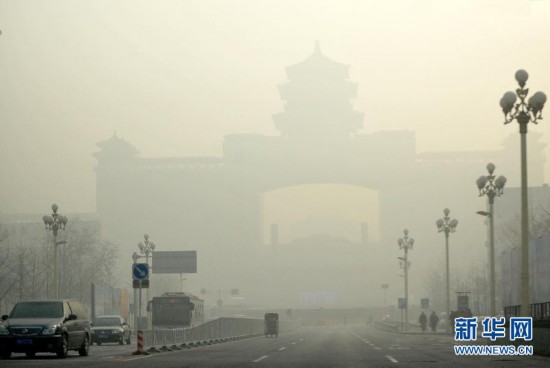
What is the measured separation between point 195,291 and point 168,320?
371 feet

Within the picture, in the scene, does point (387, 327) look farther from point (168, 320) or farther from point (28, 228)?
point (28, 228)

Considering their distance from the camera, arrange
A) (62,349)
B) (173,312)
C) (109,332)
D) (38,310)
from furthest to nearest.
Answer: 1. (173,312)
2. (109,332)
3. (38,310)
4. (62,349)

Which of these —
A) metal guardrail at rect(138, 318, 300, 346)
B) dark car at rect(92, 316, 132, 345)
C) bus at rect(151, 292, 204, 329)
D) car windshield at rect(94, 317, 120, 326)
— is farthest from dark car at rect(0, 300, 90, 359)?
bus at rect(151, 292, 204, 329)

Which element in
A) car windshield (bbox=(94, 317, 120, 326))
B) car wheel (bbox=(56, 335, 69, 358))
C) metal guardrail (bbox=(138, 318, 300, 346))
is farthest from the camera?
car windshield (bbox=(94, 317, 120, 326))

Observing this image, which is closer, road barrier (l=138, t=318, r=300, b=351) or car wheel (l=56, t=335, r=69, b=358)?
car wheel (l=56, t=335, r=69, b=358)

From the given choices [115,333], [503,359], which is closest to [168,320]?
[115,333]

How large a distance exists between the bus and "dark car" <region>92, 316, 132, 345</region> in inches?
540

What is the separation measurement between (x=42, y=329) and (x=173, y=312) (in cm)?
4151

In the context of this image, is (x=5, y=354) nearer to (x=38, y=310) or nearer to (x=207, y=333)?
(x=38, y=310)

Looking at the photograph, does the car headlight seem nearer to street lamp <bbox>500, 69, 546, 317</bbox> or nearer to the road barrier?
the road barrier

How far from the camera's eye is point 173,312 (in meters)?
74.7

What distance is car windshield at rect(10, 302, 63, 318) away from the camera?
115 feet

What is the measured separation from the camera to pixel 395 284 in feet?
597

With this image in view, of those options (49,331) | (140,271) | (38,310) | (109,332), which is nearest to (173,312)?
(109,332)
